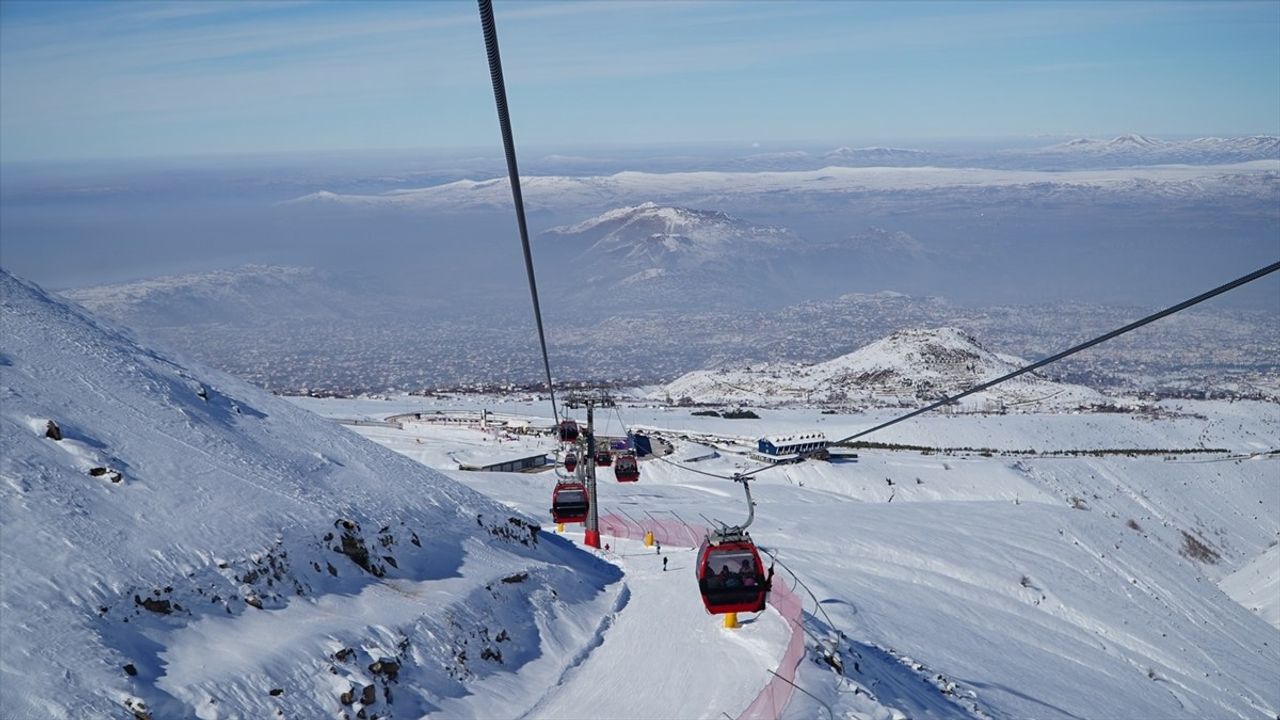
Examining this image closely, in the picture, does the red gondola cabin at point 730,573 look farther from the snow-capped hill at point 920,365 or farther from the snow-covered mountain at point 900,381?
the snow-capped hill at point 920,365

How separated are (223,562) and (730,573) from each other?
8.87m

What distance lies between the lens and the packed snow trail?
55.5 feet

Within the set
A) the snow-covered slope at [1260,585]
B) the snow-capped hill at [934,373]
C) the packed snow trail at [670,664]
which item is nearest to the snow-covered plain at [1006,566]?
the snow-covered slope at [1260,585]

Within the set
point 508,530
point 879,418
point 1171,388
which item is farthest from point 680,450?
point 1171,388

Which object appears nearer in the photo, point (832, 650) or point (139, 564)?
point (139, 564)

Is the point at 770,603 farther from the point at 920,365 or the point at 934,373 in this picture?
the point at 920,365

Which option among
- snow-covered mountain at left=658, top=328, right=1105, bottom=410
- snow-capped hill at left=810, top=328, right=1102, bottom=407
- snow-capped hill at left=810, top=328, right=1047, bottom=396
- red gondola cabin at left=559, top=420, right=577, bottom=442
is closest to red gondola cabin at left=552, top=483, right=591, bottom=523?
red gondola cabin at left=559, top=420, right=577, bottom=442

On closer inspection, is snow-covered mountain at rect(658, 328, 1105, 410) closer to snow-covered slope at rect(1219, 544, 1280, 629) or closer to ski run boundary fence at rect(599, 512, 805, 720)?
snow-covered slope at rect(1219, 544, 1280, 629)

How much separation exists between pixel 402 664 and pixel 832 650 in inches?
348

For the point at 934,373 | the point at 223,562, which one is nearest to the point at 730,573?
the point at 223,562

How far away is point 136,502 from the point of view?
698 inches

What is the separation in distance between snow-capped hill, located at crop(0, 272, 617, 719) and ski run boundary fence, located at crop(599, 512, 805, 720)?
415 cm

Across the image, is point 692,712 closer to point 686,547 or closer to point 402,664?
A: point 402,664

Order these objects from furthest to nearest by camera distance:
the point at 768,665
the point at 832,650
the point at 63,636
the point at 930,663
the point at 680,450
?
the point at 680,450, the point at 930,663, the point at 832,650, the point at 768,665, the point at 63,636
